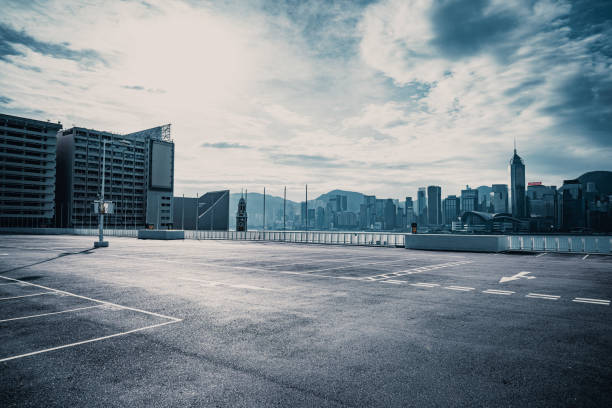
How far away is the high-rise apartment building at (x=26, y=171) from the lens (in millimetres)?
128000

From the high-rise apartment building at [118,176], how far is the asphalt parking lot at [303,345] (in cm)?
14097

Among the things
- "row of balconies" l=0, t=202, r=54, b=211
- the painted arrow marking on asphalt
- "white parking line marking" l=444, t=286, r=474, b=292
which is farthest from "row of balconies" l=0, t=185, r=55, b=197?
the painted arrow marking on asphalt

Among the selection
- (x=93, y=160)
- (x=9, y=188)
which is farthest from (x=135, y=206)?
(x=9, y=188)

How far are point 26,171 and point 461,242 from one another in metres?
157

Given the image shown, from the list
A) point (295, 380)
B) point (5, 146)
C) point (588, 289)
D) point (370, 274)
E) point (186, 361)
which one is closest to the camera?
point (295, 380)

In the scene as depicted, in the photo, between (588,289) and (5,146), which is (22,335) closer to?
(588,289)

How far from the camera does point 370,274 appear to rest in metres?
14.9

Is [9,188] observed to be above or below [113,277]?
above

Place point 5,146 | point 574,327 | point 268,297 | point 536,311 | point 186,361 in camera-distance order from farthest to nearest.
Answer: point 5,146, point 268,297, point 536,311, point 574,327, point 186,361

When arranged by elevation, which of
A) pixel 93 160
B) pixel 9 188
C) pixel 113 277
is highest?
pixel 93 160

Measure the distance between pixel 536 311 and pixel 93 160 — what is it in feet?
574

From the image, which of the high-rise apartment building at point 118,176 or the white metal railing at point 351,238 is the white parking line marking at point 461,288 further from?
the high-rise apartment building at point 118,176

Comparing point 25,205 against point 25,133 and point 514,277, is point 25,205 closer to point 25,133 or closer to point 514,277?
point 25,133

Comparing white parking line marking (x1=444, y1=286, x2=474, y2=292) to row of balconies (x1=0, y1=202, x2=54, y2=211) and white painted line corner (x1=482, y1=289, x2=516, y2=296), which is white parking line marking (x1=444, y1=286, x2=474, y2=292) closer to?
white painted line corner (x1=482, y1=289, x2=516, y2=296)
